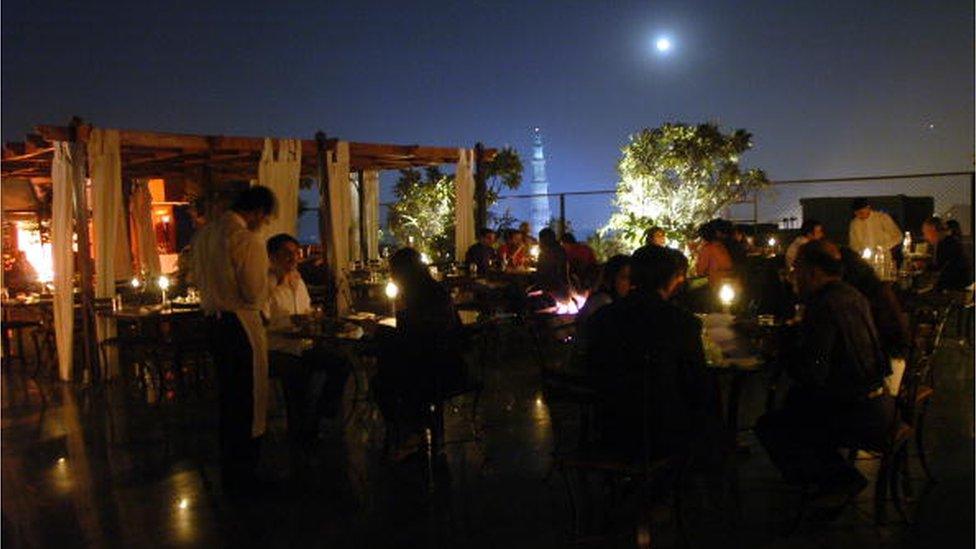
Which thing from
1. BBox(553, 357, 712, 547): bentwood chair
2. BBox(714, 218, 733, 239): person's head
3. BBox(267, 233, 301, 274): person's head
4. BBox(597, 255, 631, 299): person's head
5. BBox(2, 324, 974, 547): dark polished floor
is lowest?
BBox(2, 324, 974, 547): dark polished floor

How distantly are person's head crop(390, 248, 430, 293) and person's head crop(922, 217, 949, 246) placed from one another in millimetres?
6780

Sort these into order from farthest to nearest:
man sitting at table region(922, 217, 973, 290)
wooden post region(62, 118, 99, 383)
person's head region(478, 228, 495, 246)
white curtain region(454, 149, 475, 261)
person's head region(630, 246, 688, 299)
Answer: white curtain region(454, 149, 475, 261) < person's head region(478, 228, 495, 246) < man sitting at table region(922, 217, 973, 290) < wooden post region(62, 118, 99, 383) < person's head region(630, 246, 688, 299)

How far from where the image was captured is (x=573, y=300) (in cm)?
862

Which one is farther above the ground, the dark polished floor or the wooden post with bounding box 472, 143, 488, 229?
the wooden post with bounding box 472, 143, 488, 229

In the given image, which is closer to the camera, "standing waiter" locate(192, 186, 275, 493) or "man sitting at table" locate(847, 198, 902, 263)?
"standing waiter" locate(192, 186, 275, 493)

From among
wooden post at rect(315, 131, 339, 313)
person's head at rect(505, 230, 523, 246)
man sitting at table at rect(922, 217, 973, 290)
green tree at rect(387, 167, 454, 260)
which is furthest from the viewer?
green tree at rect(387, 167, 454, 260)

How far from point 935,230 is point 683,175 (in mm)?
6312

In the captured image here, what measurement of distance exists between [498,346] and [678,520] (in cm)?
596

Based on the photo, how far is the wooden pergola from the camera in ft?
29.7

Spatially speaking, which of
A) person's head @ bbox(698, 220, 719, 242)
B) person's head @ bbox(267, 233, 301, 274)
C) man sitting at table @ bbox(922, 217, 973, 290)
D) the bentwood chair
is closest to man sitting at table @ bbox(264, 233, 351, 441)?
person's head @ bbox(267, 233, 301, 274)

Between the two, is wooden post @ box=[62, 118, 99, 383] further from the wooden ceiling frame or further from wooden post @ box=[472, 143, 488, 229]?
wooden post @ box=[472, 143, 488, 229]

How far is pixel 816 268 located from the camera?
4.22 m

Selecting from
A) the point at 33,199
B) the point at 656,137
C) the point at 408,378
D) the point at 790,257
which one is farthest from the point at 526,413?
the point at 33,199

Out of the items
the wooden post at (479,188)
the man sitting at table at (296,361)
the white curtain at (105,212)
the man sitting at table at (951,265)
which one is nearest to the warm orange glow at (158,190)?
the wooden post at (479,188)
